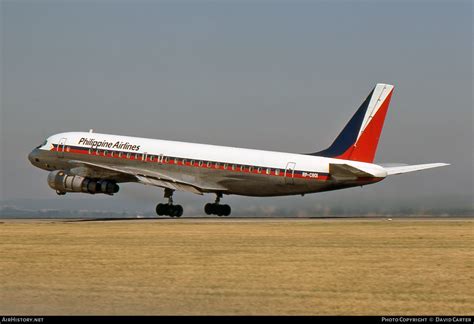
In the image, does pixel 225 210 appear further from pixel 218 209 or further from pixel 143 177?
pixel 143 177

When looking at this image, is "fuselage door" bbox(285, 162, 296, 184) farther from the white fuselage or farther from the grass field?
the grass field

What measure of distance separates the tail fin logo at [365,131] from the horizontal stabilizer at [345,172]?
1.68m

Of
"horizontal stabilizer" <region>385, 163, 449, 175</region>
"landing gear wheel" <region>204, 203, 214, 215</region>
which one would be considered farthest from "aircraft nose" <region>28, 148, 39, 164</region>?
"horizontal stabilizer" <region>385, 163, 449, 175</region>

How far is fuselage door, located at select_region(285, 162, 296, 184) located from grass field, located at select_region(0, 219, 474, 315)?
11847mm

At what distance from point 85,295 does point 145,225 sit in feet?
87.1

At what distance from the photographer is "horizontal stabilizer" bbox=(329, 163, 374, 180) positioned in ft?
175

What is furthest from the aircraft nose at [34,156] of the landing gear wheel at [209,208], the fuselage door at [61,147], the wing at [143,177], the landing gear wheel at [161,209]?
the landing gear wheel at [209,208]

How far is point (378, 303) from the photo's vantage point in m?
22.4

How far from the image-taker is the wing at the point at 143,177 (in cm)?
6038

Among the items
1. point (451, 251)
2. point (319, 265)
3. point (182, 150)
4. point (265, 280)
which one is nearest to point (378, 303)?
point (265, 280)

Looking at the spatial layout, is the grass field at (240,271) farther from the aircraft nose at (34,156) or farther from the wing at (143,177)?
the aircraft nose at (34,156)

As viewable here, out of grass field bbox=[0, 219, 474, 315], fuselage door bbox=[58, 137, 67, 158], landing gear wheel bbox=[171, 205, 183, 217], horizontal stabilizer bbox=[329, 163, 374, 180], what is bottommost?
grass field bbox=[0, 219, 474, 315]

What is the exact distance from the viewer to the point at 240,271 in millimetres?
28000

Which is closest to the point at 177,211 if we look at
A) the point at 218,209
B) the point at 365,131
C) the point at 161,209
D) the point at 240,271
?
the point at 161,209
